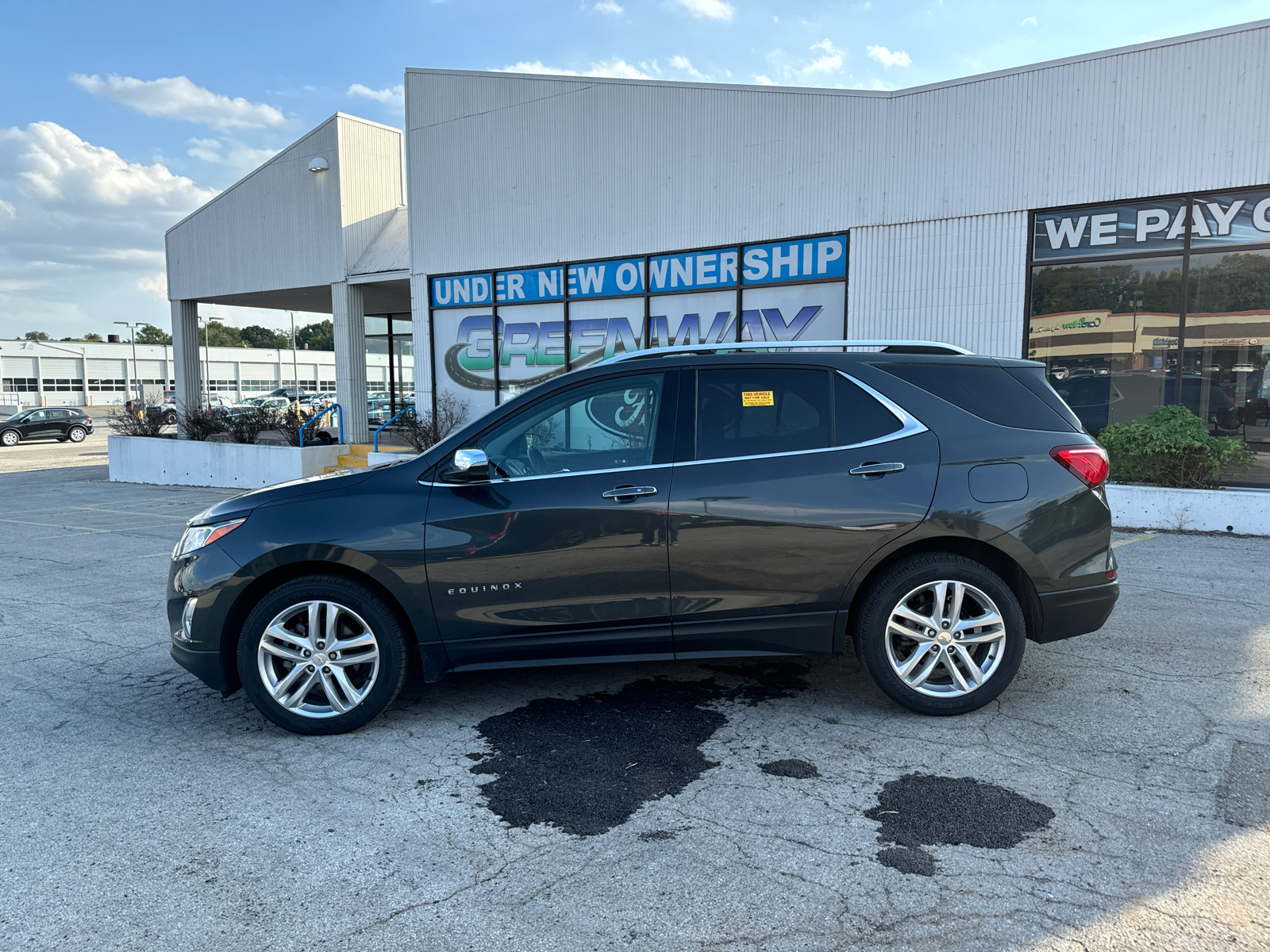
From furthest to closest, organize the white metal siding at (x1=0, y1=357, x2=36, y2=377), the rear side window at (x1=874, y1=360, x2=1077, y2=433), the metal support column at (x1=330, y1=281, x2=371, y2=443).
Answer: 1. the white metal siding at (x1=0, y1=357, x2=36, y2=377)
2. the metal support column at (x1=330, y1=281, x2=371, y2=443)
3. the rear side window at (x1=874, y1=360, x2=1077, y2=433)

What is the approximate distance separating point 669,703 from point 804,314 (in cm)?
972

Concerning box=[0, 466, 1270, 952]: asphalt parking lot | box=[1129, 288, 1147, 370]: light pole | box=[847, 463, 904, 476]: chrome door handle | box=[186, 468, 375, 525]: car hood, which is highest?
box=[1129, 288, 1147, 370]: light pole

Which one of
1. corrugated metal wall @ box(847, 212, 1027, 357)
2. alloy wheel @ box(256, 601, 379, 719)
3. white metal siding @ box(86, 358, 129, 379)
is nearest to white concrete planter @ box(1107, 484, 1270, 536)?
corrugated metal wall @ box(847, 212, 1027, 357)

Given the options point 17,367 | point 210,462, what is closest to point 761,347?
point 210,462

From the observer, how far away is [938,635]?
422 centimetres

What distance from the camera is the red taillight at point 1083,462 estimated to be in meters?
4.27

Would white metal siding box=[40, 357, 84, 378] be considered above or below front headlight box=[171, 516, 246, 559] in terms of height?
above

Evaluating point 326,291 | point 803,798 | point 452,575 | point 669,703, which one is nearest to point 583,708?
point 669,703

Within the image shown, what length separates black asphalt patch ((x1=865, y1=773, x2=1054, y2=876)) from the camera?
311cm

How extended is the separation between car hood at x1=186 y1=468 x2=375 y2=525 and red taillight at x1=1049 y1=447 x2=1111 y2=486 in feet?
11.3

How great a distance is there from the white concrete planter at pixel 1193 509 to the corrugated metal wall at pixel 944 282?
2547 mm

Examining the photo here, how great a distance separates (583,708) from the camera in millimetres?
4504

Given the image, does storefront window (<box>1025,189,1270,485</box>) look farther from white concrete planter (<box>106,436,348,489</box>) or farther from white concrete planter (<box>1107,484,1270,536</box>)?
white concrete planter (<box>106,436,348,489</box>)

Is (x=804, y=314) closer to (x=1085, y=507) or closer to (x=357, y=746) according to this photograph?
(x=1085, y=507)
